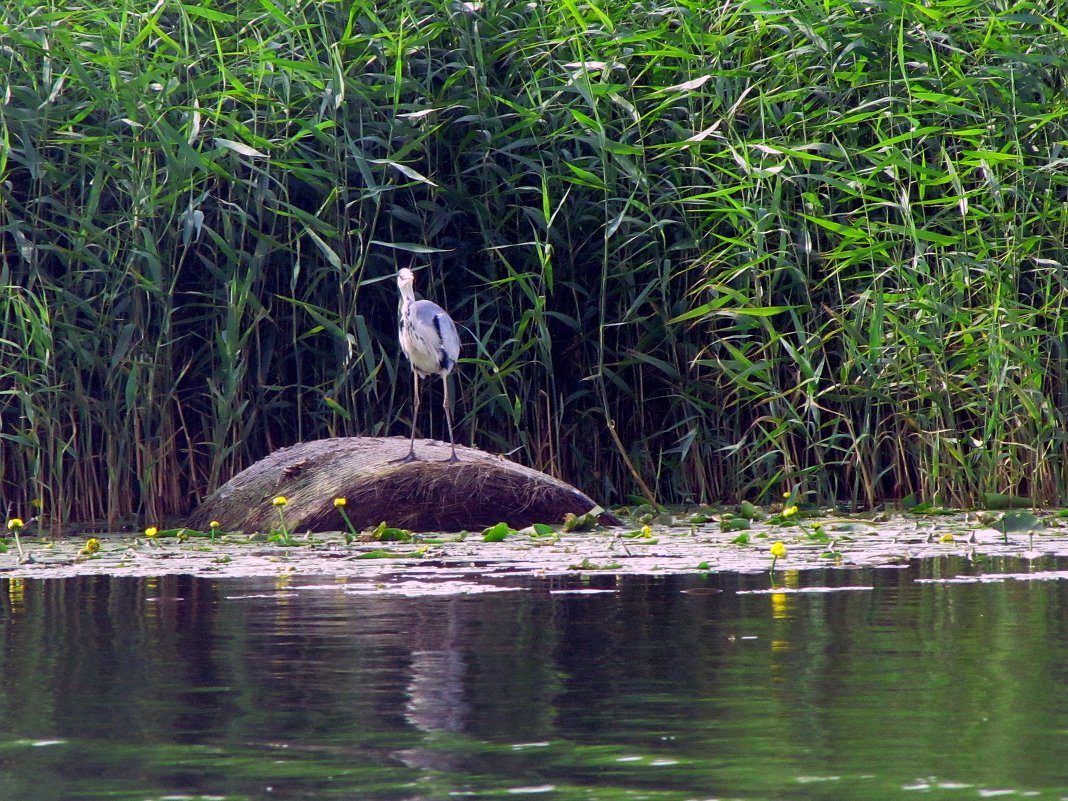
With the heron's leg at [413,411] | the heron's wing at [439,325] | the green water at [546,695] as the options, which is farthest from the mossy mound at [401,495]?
the green water at [546,695]

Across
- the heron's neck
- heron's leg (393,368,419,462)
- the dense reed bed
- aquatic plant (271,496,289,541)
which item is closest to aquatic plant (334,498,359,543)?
aquatic plant (271,496,289,541)

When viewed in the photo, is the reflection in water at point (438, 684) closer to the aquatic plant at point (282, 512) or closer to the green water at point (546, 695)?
the green water at point (546, 695)

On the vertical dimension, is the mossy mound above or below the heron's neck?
below

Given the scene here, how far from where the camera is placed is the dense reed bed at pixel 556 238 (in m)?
6.91

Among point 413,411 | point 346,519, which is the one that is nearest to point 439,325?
point 413,411

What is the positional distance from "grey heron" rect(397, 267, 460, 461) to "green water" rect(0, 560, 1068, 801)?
2.18 metres

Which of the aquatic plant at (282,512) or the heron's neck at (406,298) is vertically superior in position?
the heron's neck at (406,298)

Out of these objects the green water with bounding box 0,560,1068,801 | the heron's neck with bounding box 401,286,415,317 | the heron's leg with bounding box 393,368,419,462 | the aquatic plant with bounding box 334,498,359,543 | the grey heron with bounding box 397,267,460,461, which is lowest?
the green water with bounding box 0,560,1068,801

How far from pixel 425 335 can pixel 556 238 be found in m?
0.93

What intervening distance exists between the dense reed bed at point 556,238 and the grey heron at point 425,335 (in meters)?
0.35

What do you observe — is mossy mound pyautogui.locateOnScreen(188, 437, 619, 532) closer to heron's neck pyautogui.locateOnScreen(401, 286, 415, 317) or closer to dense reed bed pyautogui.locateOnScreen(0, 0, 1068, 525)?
dense reed bed pyautogui.locateOnScreen(0, 0, 1068, 525)

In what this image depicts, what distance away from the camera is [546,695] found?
313cm

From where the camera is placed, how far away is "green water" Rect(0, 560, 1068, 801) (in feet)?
8.17

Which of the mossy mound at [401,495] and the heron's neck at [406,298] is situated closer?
the mossy mound at [401,495]
